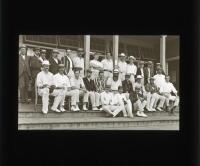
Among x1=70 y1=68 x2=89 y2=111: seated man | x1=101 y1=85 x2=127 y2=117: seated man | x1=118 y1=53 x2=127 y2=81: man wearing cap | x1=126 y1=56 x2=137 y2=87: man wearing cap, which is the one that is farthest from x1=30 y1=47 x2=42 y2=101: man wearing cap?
x1=126 y1=56 x2=137 y2=87: man wearing cap

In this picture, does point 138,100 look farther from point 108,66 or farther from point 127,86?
point 108,66

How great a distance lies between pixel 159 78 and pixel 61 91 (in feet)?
4.58

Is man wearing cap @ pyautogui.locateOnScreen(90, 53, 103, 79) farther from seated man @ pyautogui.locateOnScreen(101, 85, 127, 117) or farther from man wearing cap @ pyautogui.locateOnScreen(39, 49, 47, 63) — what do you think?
man wearing cap @ pyautogui.locateOnScreen(39, 49, 47, 63)

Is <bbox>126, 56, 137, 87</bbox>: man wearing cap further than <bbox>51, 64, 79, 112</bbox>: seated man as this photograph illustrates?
Yes

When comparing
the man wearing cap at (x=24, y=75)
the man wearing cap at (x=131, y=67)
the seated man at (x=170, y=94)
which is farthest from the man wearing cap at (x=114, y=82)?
the man wearing cap at (x=24, y=75)

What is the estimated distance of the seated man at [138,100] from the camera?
20.6 ft

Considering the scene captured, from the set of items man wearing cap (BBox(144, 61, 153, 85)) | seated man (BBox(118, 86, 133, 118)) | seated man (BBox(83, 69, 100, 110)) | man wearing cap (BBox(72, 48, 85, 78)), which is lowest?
seated man (BBox(118, 86, 133, 118))

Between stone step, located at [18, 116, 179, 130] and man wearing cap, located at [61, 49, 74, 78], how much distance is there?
65cm

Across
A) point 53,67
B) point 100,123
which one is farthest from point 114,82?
point 53,67

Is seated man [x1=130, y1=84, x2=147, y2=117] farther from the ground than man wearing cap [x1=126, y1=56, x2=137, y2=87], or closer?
closer

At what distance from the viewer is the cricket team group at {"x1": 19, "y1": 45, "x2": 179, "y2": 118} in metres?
6.19

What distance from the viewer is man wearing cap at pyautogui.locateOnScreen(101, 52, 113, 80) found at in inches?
248

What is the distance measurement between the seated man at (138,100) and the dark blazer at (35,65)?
1.36 metres
